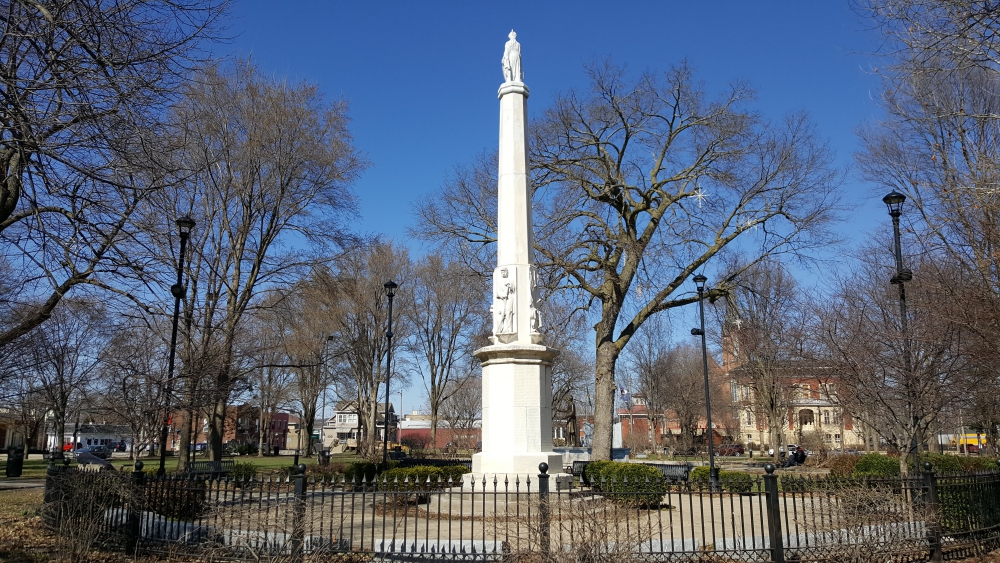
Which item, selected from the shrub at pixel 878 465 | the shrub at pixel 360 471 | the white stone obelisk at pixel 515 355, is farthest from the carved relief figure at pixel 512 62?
the shrub at pixel 878 465

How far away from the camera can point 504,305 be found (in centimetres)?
1356

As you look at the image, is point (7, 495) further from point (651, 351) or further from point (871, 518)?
point (651, 351)

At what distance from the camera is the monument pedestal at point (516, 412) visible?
41.7 ft

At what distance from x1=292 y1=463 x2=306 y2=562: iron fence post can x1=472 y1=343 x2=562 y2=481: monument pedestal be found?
5.53 meters

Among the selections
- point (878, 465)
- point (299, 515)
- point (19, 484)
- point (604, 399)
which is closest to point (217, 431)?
point (19, 484)

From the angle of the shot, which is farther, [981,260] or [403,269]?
[403,269]

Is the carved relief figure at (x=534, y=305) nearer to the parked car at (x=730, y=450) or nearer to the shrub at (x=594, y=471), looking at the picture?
the shrub at (x=594, y=471)

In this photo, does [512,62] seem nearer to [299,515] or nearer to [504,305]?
[504,305]

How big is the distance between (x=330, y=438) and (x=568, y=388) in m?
40.4

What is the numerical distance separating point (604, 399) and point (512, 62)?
461 inches

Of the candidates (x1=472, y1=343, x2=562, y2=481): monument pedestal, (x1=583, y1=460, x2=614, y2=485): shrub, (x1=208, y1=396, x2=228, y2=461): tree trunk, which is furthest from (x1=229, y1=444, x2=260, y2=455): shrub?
(x1=472, y1=343, x2=562, y2=481): monument pedestal

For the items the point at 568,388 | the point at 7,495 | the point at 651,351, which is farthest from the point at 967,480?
the point at 651,351

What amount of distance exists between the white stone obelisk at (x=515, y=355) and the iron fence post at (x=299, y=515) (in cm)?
560

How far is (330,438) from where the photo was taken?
76625 mm
